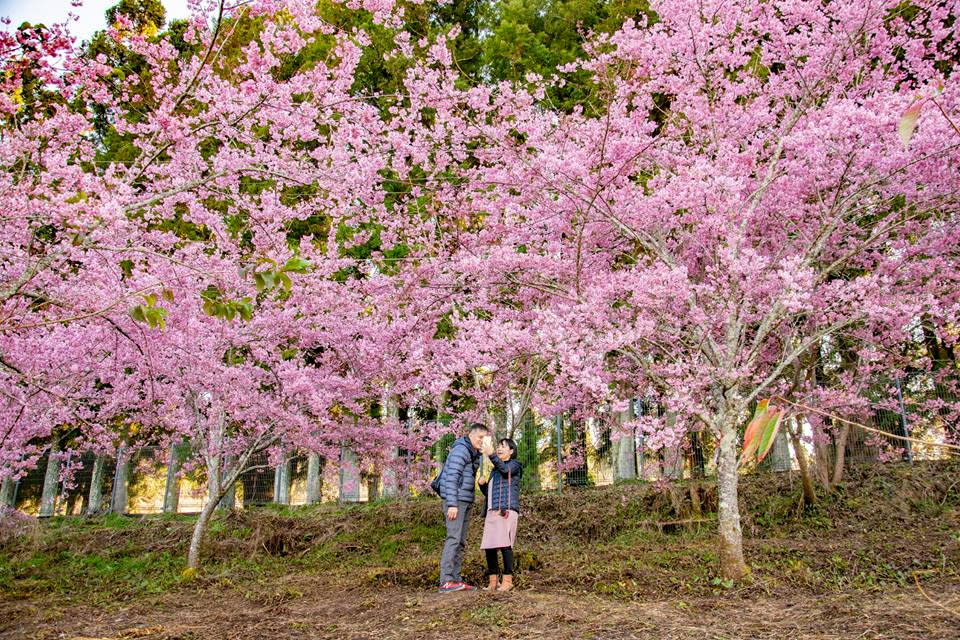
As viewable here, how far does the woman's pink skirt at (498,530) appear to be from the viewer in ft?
19.2

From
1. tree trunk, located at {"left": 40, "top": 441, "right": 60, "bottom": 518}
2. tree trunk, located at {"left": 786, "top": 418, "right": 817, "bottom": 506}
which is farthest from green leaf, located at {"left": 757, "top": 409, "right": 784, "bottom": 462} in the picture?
tree trunk, located at {"left": 40, "top": 441, "right": 60, "bottom": 518}

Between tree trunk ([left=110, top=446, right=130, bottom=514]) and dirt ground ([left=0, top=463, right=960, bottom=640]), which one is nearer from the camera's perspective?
dirt ground ([left=0, top=463, right=960, bottom=640])

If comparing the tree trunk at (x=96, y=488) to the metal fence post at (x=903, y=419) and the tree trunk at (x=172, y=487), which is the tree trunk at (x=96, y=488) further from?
the metal fence post at (x=903, y=419)

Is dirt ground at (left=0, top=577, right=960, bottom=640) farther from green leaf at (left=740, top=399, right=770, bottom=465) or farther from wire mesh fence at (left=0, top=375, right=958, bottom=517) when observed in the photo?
green leaf at (left=740, top=399, right=770, bottom=465)

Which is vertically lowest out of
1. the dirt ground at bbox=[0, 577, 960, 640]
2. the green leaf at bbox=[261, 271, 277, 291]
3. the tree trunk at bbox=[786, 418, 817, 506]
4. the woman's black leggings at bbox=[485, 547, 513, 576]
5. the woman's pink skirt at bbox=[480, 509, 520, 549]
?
the dirt ground at bbox=[0, 577, 960, 640]

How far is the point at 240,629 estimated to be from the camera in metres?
4.89

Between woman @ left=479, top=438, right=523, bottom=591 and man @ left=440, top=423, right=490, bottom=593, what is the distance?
0.21m


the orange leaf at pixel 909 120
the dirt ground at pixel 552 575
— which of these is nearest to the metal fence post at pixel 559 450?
the dirt ground at pixel 552 575

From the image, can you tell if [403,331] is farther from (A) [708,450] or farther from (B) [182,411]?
(A) [708,450]

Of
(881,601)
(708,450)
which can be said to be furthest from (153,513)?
(881,601)

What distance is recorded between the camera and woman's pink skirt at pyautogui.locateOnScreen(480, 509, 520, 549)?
5.86 metres

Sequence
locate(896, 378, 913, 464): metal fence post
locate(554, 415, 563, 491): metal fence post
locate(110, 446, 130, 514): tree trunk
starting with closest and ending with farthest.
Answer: locate(896, 378, 913, 464): metal fence post
locate(554, 415, 563, 491): metal fence post
locate(110, 446, 130, 514): tree trunk

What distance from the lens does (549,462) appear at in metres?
12.6

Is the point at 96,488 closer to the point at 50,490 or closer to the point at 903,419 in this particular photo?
the point at 50,490
